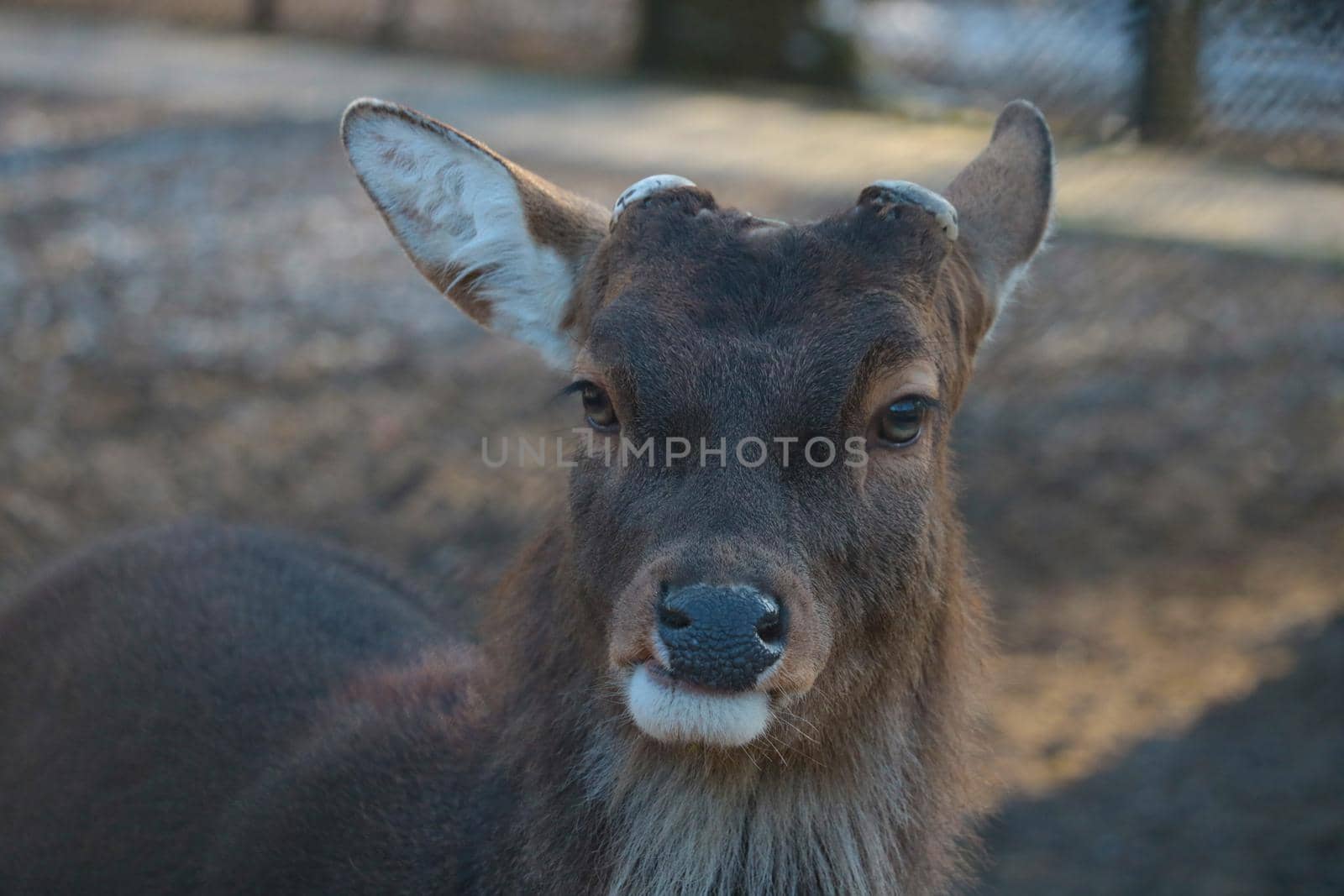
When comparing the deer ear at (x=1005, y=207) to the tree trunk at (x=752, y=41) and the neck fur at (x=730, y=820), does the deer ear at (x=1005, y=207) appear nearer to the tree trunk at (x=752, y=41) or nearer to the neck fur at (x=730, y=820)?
the neck fur at (x=730, y=820)

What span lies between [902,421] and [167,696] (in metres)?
2.14

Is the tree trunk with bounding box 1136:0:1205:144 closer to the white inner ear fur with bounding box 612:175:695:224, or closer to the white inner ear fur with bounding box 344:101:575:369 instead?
the white inner ear fur with bounding box 612:175:695:224

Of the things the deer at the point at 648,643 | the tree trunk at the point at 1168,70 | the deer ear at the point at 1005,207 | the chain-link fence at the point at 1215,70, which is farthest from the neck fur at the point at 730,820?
the tree trunk at the point at 1168,70

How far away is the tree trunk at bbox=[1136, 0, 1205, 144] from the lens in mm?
5844

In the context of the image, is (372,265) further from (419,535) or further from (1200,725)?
(1200,725)

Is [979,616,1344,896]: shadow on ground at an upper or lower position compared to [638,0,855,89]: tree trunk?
lower

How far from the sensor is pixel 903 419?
3.07 metres

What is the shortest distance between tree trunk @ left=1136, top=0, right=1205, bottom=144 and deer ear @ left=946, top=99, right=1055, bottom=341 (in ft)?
8.20

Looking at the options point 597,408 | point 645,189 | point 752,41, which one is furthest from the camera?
point 752,41

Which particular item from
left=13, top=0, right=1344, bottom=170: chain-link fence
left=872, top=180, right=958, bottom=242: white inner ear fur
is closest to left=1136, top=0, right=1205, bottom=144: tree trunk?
left=13, top=0, right=1344, bottom=170: chain-link fence

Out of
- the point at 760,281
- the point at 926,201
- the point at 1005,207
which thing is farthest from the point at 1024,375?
the point at 760,281

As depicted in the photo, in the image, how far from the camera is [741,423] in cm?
287

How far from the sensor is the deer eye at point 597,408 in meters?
3.11

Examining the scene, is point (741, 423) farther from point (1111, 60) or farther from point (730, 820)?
point (1111, 60)
